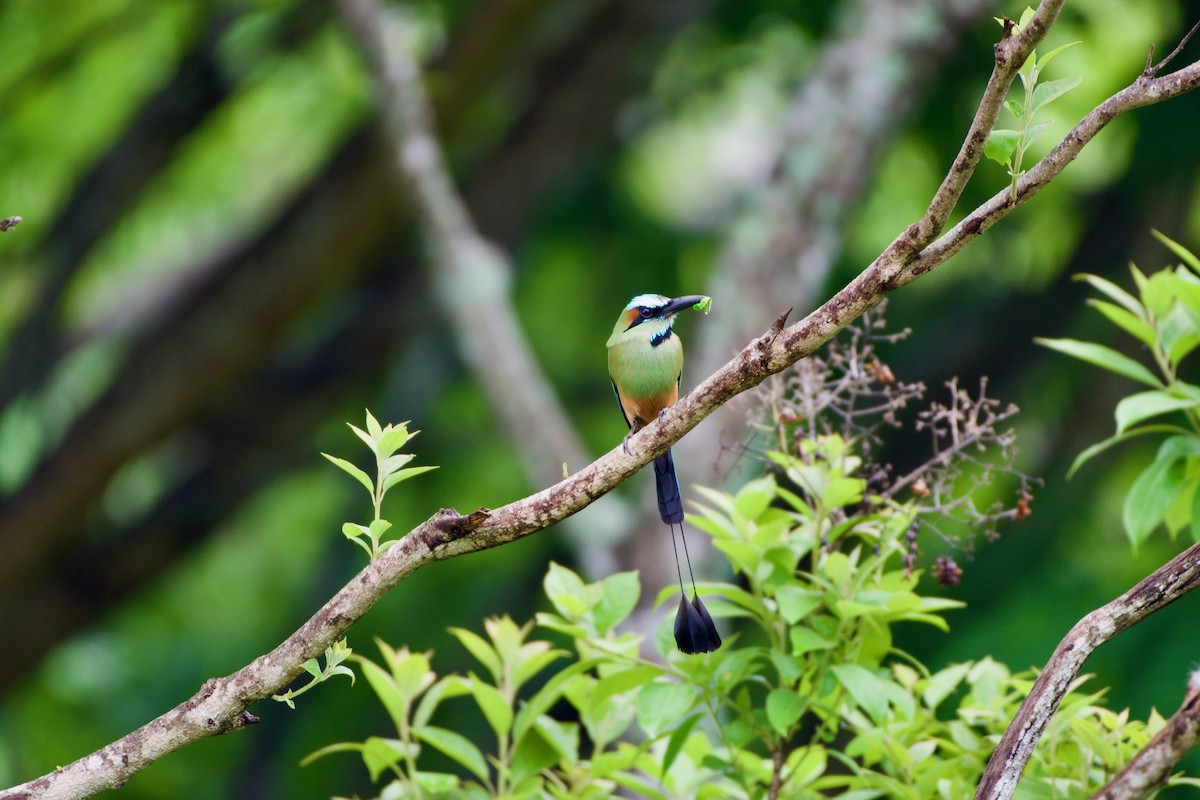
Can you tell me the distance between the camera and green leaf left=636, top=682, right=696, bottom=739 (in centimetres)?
205

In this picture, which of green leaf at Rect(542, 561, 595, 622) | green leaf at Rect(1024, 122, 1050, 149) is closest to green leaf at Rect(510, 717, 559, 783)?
green leaf at Rect(542, 561, 595, 622)

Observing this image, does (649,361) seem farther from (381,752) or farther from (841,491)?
(381,752)

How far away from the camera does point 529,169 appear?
6453 millimetres

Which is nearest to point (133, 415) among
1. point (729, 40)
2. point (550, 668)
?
point (550, 668)

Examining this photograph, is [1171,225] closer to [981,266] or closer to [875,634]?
[981,266]

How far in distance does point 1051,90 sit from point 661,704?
111 centimetres

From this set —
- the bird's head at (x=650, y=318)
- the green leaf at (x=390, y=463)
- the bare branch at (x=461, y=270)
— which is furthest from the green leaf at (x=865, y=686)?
the bare branch at (x=461, y=270)

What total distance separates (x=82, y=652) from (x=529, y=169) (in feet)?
13.7

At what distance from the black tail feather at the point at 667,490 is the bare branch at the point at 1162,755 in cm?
114

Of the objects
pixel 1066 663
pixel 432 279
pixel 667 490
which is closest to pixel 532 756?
pixel 667 490

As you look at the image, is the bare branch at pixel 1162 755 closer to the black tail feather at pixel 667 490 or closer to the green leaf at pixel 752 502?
the green leaf at pixel 752 502

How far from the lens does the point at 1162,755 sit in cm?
167

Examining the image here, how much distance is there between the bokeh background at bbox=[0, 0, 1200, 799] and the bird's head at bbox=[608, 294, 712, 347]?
1.54 m

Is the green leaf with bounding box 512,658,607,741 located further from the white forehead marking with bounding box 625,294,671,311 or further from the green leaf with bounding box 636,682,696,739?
the white forehead marking with bounding box 625,294,671,311
